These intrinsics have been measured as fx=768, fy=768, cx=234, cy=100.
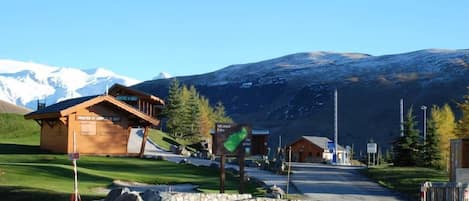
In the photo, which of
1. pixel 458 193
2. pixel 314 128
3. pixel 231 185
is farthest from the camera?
pixel 314 128

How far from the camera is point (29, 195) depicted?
22891 millimetres

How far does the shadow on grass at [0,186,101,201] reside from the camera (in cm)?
2245

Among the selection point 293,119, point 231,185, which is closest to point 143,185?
point 231,185

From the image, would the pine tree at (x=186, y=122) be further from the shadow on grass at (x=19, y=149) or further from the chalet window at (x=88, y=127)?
the chalet window at (x=88, y=127)

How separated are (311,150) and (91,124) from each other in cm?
4938

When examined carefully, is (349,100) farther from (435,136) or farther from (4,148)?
(4,148)

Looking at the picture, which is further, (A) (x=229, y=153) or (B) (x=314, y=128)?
(B) (x=314, y=128)

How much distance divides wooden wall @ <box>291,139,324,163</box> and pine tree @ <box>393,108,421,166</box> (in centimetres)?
2884

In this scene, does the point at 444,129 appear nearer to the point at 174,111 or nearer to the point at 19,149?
the point at 174,111

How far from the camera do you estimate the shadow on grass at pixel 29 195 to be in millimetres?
22453

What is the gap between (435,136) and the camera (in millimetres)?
58375

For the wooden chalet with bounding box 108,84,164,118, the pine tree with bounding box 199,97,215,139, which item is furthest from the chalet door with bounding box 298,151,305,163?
the wooden chalet with bounding box 108,84,164,118

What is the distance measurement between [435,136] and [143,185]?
108ft

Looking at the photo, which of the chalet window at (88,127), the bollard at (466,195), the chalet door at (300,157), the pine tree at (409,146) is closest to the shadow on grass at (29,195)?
the bollard at (466,195)
